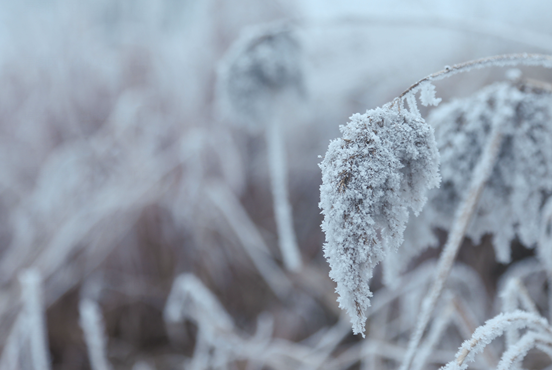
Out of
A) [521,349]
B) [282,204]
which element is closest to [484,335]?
[521,349]

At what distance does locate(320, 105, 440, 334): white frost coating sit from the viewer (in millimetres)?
256

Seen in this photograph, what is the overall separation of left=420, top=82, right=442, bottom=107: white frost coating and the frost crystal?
5.9 inches

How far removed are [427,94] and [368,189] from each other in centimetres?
11

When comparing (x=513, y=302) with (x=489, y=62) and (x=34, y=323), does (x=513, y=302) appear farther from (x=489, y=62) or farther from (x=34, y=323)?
(x=34, y=323)

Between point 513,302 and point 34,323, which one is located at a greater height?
point 34,323

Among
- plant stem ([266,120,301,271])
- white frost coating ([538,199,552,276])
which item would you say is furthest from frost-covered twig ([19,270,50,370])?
white frost coating ([538,199,552,276])

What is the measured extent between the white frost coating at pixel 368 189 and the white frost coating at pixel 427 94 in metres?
0.03

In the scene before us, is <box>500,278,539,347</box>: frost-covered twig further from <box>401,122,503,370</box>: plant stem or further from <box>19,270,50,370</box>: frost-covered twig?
<box>19,270,50,370</box>: frost-covered twig

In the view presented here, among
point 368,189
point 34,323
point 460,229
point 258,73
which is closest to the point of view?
point 368,189

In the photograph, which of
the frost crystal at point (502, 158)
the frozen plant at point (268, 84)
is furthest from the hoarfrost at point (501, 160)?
the frozen plant at point (268, 84)

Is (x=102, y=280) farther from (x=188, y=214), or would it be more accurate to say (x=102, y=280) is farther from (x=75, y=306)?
(x=188, y=214)

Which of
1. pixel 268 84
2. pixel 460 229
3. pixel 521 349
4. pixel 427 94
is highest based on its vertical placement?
pixel 268 84

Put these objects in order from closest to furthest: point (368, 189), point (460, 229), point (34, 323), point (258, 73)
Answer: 1. point (368, 189)
2. point (460, 229)
3. point (34, 323)
4. point (258, 73)

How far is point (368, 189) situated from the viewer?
274 millimetres
